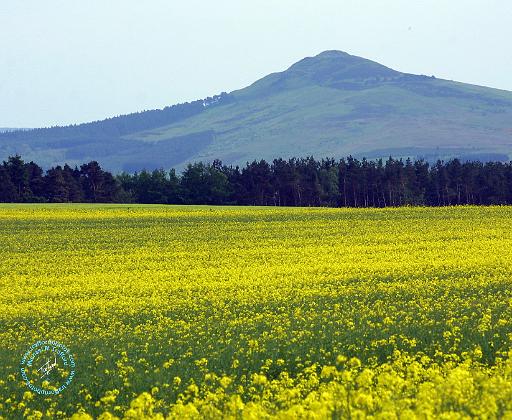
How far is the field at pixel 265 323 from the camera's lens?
1046 centimetres

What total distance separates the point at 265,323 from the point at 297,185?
97.9 metres

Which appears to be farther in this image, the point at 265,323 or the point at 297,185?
the point at 297,185

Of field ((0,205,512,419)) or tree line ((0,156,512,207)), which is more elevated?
tree line ((0,156,512,207))

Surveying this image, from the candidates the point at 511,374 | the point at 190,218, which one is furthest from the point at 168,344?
the point at 190,218

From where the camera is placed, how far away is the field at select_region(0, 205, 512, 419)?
34.3ft

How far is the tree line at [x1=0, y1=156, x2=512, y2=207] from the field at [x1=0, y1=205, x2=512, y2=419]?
220ft

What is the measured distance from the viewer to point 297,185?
11638 centimetres

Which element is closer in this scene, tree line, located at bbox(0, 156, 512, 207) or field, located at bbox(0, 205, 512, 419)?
field, located at bbox(0, 205, 512, 419)

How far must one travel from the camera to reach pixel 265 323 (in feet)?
61.9

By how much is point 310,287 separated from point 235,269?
589cm

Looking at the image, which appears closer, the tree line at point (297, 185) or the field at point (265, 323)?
the field at point (265, 323)

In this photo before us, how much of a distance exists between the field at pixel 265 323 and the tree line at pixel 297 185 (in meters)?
67.0

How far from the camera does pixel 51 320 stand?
68.8 ft

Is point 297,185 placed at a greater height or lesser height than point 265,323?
greater
